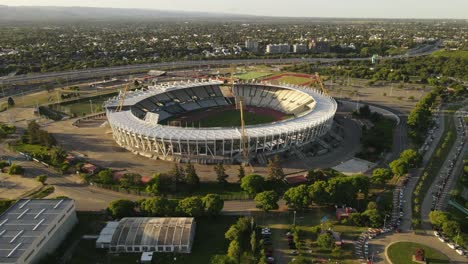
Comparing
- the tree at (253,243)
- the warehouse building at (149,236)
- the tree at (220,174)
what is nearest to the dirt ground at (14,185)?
the warehouse building at (149,236)

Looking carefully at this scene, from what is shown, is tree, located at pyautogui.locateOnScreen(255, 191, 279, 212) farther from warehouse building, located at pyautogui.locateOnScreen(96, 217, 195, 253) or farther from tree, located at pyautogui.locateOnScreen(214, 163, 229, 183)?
tree, located at pyautogui.locateOnScreen(214, 163, 229, 183)

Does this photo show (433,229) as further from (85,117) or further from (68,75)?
(68,75)

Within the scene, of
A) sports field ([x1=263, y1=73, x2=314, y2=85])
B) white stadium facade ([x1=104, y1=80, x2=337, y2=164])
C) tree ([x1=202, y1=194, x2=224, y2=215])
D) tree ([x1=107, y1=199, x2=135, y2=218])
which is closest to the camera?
tree ([x1=202, y1=194, x2=224, y2=215])

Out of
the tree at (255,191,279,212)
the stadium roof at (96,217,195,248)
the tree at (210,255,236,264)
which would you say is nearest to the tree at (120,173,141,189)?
the stadium roof at (96,217,195,248)

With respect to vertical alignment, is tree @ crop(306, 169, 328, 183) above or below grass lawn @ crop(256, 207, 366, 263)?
above

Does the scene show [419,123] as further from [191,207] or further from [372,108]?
[191,207]

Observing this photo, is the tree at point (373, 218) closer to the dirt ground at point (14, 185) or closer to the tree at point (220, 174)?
the tree at point (220, 174)

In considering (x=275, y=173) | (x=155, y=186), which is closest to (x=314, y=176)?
(x=275, y=173)
